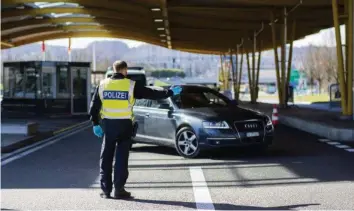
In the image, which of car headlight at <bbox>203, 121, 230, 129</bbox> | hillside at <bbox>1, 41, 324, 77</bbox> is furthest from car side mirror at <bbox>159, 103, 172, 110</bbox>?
hillside at <bbox>1, 41, 324, 77</bbox>

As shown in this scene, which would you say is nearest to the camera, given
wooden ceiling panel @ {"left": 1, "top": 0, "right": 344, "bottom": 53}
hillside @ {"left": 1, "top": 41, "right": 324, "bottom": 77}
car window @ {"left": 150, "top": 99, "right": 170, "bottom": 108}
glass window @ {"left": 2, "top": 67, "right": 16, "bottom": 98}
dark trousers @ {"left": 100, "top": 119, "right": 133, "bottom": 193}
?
dark trousers @ {"left": 100, "top": 119, "right": 133, "bottom": 193}

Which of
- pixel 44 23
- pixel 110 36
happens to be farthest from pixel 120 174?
pixel 110 36

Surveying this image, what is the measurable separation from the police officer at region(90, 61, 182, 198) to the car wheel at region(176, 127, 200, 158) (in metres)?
4.08

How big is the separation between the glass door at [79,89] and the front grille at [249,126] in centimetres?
1669

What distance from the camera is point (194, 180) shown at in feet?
29.2

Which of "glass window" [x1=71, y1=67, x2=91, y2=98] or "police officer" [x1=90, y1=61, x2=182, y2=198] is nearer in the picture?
"police officer" [x1=90, y1=61, x2=182, y2=198]

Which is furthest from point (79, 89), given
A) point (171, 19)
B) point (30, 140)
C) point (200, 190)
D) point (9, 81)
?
point (200, 190)

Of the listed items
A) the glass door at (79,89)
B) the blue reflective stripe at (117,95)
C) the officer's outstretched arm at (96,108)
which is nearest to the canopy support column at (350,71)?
the blue reflective stripe at (117,95)

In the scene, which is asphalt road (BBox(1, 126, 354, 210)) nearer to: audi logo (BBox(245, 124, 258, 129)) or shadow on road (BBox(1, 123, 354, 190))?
shadow on road (BBox(1, 123, 354, 190))

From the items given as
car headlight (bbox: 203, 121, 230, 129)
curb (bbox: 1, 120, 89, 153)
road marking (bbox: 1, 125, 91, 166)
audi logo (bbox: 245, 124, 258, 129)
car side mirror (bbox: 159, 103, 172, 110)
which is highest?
car side mirror (bbox: 159, 103, 172, 110)

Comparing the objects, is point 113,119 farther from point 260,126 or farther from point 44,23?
point 44,23

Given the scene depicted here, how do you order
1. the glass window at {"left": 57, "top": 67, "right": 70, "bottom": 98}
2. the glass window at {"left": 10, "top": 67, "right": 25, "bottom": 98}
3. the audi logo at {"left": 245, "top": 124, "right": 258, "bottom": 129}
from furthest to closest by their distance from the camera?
the glass window at {"left": 10, "top": 67, "right": 25, "bottom": 98}
the glass window at {"left": 57, "top": 67, "right": 70, "bottom": 98}
the audi logo at {"left": 245, "top": 124, "right": 258, "bottom": 129}

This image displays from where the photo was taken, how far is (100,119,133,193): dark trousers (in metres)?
7.43

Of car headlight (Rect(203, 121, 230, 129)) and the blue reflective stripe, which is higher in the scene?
the blue reflective stripe
